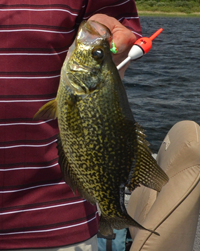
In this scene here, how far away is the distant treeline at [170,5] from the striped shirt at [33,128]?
61247 millimetres

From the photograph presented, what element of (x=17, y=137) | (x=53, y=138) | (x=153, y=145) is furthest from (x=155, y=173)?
(x=153, y=145)

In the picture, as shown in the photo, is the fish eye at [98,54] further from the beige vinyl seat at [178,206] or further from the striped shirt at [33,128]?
the beige vinyl seat at [178,206]

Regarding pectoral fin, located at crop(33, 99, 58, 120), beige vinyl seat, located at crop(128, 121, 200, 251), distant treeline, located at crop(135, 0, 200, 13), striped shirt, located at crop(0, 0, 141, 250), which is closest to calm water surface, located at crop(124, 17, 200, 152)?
beige vinyl seat, located at crop(128, 121, 200, 251)

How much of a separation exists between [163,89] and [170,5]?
49742mm

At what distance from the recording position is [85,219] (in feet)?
4.98

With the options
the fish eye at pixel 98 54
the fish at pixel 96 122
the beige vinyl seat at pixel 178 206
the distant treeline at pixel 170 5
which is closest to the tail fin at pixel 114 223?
the fish at pixel 96 122

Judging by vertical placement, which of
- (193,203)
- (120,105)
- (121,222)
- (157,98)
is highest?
(120,105)

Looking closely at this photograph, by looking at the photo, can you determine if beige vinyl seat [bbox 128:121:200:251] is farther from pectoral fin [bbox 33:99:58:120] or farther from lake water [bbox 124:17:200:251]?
lake water [bbox 124:17:200:251]

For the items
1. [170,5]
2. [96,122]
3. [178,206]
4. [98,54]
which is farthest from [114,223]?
[170,5]

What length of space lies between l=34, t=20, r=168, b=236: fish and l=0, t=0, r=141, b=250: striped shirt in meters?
0.21

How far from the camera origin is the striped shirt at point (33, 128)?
53.4 inches

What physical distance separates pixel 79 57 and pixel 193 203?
139cm

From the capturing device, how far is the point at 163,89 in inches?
658

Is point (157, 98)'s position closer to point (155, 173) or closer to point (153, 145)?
point (153, 145)
